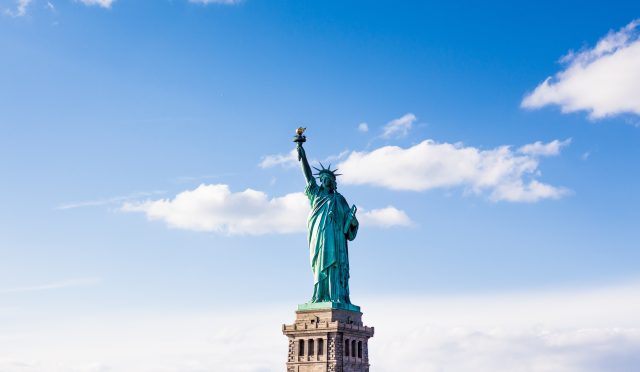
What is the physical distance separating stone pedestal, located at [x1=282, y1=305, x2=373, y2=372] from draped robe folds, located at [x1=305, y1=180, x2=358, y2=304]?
1.50 meters

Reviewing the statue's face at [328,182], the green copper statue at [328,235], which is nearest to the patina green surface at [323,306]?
the green copper statue at [328,235]

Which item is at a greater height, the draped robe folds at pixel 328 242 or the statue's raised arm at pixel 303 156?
the statue's raised arm at pixel 303 156

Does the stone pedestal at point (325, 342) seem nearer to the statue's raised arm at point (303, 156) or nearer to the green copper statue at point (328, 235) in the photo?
the green copper statue at point (328, 235)

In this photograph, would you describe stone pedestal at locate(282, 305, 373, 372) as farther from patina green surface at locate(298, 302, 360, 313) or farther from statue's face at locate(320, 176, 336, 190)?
statue's face at locate(320, 176, 336, 190)

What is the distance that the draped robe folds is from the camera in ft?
226

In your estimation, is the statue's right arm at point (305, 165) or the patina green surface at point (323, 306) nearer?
the patina green surface at point (323, 306)

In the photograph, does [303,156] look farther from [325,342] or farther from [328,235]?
[325,342]

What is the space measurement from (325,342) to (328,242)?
26.4 ft

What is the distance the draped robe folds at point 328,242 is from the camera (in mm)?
A: 68875

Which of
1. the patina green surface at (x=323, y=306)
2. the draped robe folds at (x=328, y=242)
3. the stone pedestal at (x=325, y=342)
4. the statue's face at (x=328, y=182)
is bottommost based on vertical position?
the stone pedestal at (x=325, y=342)

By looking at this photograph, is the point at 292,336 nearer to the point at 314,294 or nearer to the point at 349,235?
the point at 314,294

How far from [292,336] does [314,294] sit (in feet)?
12.3

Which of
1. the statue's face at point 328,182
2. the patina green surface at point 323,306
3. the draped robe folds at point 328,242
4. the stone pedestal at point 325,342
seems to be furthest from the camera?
the statue's face at point 328,182

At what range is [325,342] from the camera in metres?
66.6
